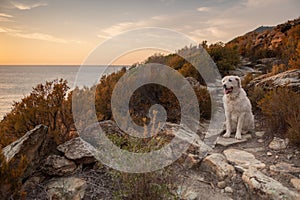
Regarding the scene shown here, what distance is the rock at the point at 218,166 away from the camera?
3207 mm

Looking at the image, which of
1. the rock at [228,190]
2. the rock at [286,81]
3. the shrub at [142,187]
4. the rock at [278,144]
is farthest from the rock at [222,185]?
the rock at [286,81]

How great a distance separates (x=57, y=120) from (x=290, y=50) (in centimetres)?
1007

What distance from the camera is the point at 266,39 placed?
44.8 feet

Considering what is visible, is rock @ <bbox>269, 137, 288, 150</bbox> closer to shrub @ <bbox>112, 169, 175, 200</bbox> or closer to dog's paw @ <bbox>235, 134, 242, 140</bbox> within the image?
dog's paw @ <bbox>235, 134, 242, 140</bbox>

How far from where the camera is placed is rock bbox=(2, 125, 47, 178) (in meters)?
2.53

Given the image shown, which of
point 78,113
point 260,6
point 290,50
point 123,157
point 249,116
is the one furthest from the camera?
point 290,50

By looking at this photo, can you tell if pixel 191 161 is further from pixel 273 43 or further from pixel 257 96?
pixel 273 43

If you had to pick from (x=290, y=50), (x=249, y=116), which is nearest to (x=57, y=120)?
(x=249, y=116)

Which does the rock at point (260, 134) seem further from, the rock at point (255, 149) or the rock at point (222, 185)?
the rock at point (222, 185)

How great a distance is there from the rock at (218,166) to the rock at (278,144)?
3.55 feet

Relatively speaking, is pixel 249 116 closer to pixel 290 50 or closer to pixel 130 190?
pixel 130 190

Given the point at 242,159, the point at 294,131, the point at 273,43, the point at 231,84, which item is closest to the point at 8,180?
the point at 242,159

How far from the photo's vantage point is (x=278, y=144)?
4.00m

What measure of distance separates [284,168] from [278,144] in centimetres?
84
